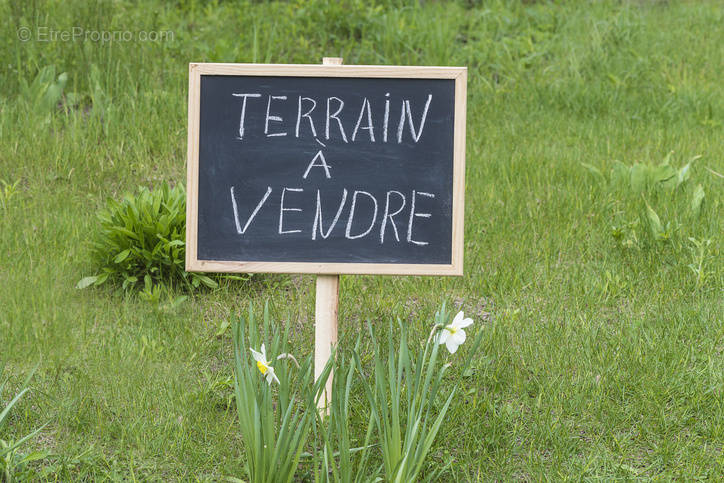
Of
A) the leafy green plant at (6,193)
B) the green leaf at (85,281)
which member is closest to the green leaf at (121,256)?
the green leaf at (85,281)

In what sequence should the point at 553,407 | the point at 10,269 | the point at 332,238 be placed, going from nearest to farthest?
the point at 332,238 < the point at 553,407 < the point at 10,269

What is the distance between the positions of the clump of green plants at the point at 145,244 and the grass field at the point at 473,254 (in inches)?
3.9

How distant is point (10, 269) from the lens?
3.50m

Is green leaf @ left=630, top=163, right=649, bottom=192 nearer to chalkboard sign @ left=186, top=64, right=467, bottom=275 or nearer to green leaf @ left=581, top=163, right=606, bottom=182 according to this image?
green leaf @ left=581, top=163, right=606, bottom=182

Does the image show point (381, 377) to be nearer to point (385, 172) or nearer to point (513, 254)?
point (385, 172)

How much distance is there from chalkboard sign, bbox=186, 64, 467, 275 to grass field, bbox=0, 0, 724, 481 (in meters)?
0.50

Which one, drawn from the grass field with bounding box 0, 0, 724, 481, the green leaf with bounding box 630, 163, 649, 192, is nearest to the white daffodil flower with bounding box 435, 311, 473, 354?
the grass field with bounding box 0, 0, 724, 481

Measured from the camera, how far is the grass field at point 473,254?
2512 millimetres

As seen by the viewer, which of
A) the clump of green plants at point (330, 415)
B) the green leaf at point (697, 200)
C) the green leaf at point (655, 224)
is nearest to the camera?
the clump of green plants at point (330, 415)

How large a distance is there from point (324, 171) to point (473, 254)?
148cm

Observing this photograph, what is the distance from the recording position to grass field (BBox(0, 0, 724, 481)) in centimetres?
251

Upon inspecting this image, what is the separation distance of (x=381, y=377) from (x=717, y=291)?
185cm

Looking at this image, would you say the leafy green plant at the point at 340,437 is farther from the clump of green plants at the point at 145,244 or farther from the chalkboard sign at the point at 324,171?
the clump of green plants at the point at 145,244

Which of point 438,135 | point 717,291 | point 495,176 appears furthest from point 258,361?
point 495,176
